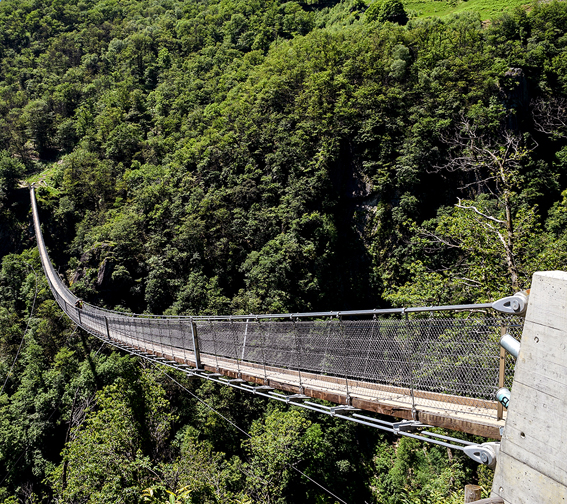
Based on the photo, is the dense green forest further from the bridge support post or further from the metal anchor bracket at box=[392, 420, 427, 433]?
the metal anchor bracket at box=[392, 420, 427, 433]

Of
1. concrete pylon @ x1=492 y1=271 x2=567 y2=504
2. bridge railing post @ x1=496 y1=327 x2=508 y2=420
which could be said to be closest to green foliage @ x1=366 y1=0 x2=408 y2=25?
bridge railing post @ x1=496 y1=327 x2=508 y2=420

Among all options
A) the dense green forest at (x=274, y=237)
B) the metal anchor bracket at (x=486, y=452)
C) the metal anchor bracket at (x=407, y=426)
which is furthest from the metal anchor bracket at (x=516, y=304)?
the dense green forest at (x=274, y=237)

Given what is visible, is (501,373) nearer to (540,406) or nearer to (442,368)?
(442,368)

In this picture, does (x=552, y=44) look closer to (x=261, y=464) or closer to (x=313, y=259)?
(x=313, y=259)

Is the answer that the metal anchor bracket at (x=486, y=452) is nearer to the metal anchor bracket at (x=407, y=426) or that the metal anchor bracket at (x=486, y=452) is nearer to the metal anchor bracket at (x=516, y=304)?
the metal anchor bracket at (x=516, y=304)

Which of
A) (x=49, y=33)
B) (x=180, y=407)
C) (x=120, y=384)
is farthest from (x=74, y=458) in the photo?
(x=49, y=33)
